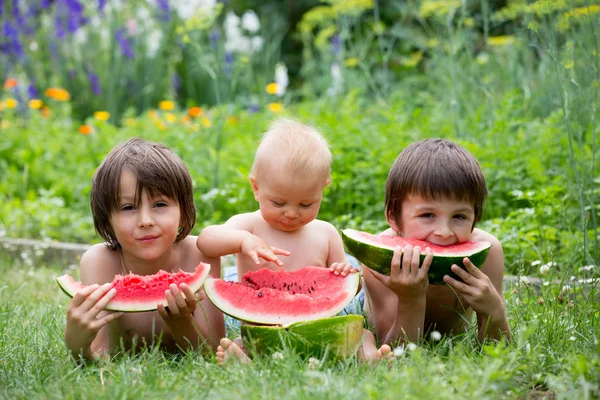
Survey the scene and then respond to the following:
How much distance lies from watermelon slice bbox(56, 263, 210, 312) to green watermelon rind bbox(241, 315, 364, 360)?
38 centimetres

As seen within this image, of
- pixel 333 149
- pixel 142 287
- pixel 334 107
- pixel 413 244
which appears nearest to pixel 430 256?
pixel 413 244

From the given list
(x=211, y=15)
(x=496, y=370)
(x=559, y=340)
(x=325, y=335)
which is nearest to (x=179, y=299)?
(x=325, y=335)

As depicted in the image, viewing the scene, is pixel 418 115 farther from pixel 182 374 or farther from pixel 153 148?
pixel 182 374

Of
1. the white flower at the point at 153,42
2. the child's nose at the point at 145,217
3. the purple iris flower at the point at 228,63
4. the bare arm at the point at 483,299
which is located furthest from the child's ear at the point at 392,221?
the white flower at the point at 153,42

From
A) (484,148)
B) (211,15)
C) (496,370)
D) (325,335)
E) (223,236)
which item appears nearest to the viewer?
(496,370)

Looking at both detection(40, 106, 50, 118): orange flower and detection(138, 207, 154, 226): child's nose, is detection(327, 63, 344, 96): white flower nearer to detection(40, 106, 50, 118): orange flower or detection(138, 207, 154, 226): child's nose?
detection(40, 106, 50, 118): orange flower

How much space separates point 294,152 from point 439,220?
758 mm

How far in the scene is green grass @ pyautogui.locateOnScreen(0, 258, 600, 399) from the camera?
2443mm

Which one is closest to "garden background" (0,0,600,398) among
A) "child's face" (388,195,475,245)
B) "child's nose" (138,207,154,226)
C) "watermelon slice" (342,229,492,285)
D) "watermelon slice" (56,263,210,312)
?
"watermelon slice" (56,263,210,312)

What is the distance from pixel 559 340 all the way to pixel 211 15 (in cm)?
410

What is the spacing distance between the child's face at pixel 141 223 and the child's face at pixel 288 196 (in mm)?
467

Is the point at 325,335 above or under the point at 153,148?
under

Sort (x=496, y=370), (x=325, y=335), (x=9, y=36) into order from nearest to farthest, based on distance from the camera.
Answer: (x=496, y=370), (x=325, y=335), (x=9, y=36)

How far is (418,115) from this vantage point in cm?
616
